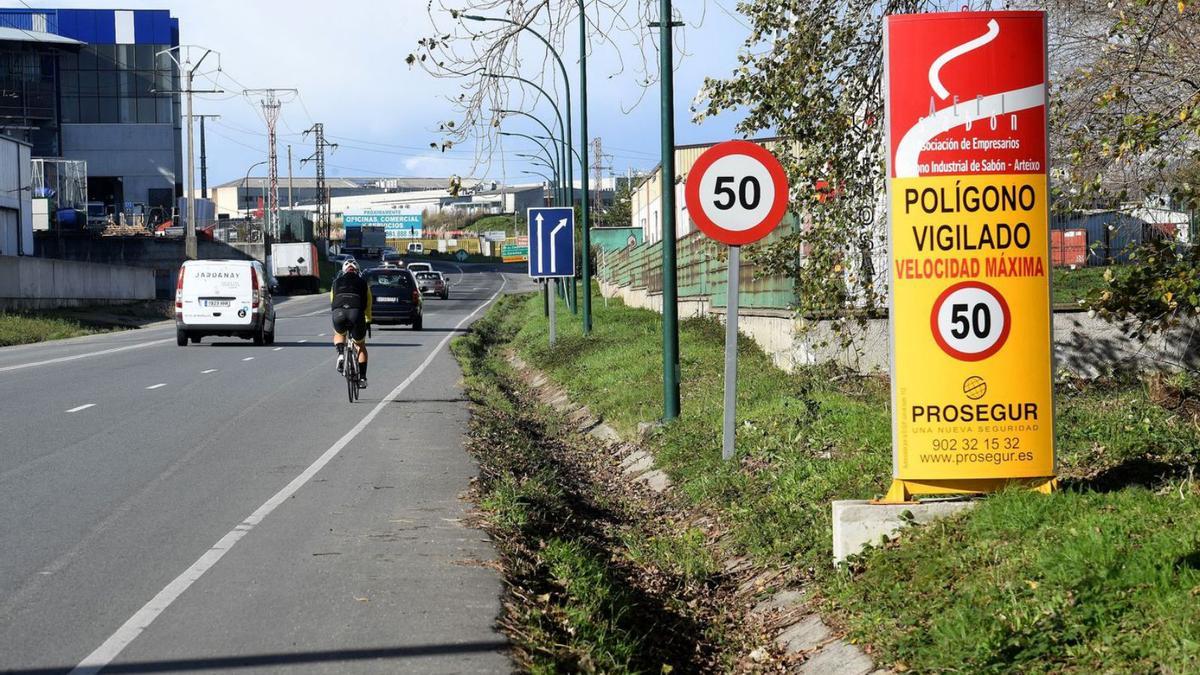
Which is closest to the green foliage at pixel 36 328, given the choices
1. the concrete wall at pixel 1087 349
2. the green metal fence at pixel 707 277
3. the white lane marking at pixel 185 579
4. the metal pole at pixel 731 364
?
the green metal fence at pixel 707 277

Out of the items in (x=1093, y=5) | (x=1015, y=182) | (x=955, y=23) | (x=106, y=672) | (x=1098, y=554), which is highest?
(x=1093, y=5)

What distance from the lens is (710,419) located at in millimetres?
12891

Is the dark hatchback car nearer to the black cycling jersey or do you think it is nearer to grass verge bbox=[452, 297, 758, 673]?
the black cycling jersey

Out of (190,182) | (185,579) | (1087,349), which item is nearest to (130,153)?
(190,182)

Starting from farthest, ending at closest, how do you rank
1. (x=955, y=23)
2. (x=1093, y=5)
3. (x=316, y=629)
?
(x=1093, y=5) → (x=955, y=23) → (x=316, y=629)

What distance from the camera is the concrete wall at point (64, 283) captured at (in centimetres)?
4541

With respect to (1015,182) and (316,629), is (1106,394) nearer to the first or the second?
(1015,182)

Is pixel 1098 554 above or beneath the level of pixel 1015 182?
beneath

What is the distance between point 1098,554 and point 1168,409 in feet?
18.0

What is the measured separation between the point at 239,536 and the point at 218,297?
24.0 metres

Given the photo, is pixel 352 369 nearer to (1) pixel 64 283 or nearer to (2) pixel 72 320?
(2) pixel 72 320

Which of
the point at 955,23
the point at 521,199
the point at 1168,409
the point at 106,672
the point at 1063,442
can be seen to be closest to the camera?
the point at 106,672

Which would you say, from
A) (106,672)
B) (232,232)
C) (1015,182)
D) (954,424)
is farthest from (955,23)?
(232,232)

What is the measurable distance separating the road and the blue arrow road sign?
6.62m
